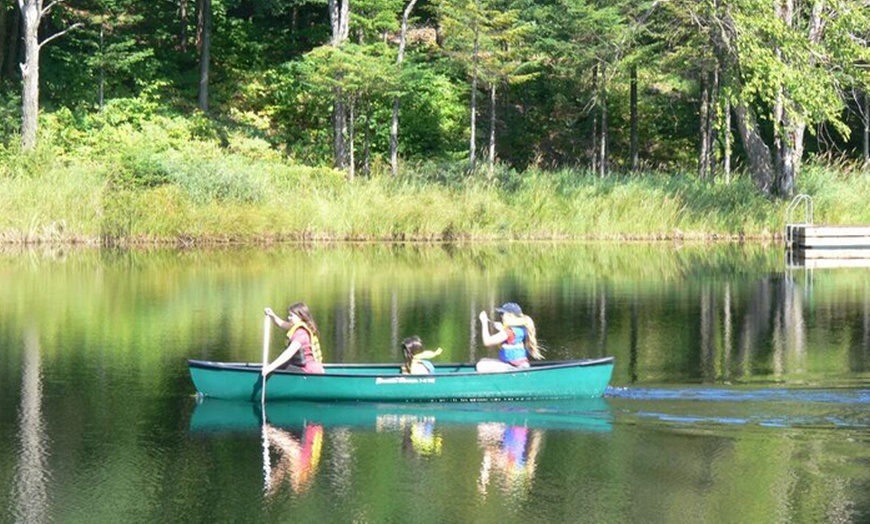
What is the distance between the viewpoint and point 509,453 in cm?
1259

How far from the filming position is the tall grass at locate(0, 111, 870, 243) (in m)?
36.6

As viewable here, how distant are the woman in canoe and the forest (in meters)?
21.8

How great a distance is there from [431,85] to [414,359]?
34729 millimetres

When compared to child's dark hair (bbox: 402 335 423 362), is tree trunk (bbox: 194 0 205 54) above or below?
above

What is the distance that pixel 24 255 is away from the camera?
108ft

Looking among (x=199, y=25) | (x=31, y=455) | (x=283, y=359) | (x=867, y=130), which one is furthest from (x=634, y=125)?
(x=31, y=455)

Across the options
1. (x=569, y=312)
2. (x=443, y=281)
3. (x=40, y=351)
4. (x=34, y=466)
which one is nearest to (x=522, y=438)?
(x=34, y=466)

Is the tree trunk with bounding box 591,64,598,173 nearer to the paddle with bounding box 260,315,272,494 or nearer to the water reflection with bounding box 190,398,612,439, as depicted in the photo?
the water reflection with bounding box 190,398,612,439

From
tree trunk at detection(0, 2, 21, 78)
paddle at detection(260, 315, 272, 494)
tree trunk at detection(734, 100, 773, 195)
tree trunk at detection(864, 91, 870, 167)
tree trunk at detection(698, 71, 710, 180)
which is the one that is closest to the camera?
paddle at detection(260, 315, 272, 494)

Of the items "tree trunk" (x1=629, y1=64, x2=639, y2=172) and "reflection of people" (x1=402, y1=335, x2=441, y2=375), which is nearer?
"reflection of people" (x1=402, y1=335, x2=441, y2=375)

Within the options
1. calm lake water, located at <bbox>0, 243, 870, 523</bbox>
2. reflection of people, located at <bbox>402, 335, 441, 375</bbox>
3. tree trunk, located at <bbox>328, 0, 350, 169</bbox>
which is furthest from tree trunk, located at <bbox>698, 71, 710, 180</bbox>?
reflection of people, located at <bbox>402, 335, 441, 375</bbox>

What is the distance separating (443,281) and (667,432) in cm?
1421

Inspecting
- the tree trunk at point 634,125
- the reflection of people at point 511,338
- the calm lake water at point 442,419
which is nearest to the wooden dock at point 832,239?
the calm lake water at point 442,419

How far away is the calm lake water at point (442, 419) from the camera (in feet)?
35.8
